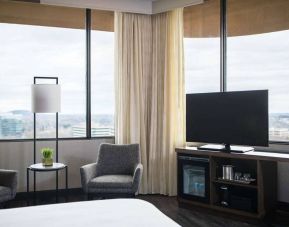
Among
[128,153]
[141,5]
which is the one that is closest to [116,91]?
[128,153]

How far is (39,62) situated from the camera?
15.7 ft

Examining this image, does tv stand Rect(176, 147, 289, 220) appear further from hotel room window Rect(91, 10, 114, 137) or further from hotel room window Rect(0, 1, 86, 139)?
hotel room window Rect(0, 1, 86, 139)

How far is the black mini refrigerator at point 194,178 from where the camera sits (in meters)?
4.14

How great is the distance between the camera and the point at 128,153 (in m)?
4.49

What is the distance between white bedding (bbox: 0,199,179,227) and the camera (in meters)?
1.98

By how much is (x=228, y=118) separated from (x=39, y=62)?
275 centimetres

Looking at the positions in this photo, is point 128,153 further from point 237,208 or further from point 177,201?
point 237,208

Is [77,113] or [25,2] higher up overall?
[25,2]

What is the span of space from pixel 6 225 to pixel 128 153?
8.56 feet

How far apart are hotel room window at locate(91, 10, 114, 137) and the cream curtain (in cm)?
23

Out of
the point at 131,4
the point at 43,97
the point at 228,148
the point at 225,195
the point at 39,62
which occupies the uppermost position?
the point at 131,4

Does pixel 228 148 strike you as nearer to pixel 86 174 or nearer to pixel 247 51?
Result: pixel 247 51

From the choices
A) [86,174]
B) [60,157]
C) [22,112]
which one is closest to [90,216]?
[86,174]

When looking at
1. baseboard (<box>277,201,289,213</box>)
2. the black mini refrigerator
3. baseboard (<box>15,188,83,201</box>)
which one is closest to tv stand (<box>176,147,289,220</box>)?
the black mini refrigerator
